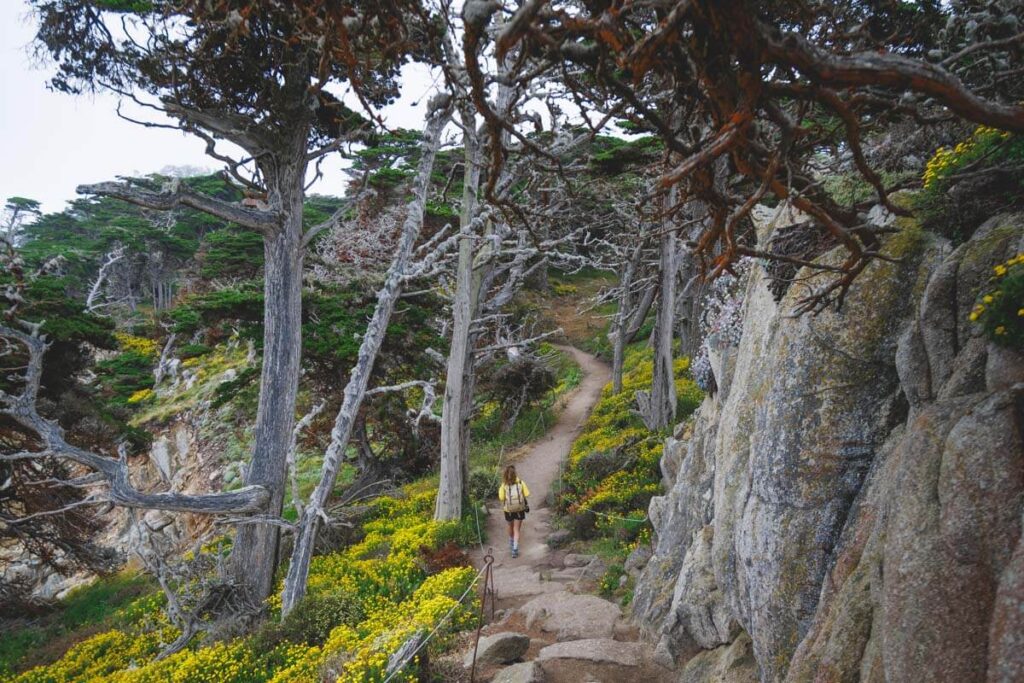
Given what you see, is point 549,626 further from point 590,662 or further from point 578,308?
point 578,308

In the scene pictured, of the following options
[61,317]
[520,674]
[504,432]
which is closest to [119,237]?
[61,317]

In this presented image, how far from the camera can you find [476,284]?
12578mm

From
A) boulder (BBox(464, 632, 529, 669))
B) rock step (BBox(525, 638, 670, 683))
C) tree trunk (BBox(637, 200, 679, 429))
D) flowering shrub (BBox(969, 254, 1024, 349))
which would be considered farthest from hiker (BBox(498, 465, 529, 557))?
flowering shrub (BBox(969, 254, 1024, 349))

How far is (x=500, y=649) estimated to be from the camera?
653cm

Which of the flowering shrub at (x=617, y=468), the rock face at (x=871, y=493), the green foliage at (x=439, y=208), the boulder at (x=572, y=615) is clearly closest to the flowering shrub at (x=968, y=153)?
the rock face at (x=871, y=493)

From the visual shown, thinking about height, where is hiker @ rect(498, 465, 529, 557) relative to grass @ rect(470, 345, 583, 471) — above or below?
below

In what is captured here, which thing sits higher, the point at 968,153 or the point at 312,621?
the point at 968,153

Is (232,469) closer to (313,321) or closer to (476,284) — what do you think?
(313,321)

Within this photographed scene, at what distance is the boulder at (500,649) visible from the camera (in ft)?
21.2

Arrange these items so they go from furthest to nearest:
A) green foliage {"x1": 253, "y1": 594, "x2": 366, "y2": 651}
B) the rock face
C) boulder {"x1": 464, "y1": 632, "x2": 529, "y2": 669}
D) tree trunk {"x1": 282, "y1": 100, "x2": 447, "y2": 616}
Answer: tree trunk {"x1": 282, "y1": 100, "x2": 447, "y2": 616}
green foliage {"x1": 253, "y1": 594, "x2": 366, "y2": 651}
boulder {"x1": 464, "y1": 632, "x2": 529, "y2": 669}
the rock face

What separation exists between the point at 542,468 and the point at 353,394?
8.42m

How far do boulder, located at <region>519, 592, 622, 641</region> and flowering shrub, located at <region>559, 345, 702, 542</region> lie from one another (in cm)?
241

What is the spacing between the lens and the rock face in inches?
110

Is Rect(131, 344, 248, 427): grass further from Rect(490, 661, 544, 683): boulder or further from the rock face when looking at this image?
the rock face
